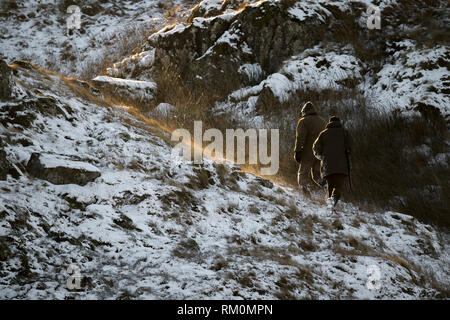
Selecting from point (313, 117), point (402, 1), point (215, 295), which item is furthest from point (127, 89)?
point (402, 1)

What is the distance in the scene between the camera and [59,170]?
19.6 feet

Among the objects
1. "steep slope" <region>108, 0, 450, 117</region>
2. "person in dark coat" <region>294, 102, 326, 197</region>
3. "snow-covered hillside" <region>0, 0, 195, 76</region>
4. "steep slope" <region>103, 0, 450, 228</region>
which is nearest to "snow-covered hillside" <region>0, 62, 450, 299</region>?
"person in dark coat" <region>294, 102, 326, 197</region>

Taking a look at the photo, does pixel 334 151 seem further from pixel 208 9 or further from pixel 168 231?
pixel 208 9

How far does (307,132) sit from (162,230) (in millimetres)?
3494

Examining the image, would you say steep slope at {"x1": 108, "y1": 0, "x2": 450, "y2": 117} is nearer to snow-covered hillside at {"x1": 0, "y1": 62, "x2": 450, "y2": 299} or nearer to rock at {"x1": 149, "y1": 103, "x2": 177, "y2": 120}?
rock at {"x1": 149, "y1": 103, "x2": 177, "y2": 120}

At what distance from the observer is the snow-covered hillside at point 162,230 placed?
4.65 meters

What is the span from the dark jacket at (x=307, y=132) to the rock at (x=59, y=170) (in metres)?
3.75

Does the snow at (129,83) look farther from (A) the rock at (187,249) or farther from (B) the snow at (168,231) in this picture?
(A) the rock at (187,249)

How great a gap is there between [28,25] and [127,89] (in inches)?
405

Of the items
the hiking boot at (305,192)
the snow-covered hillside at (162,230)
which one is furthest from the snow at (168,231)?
the hiking boot at (305,192)

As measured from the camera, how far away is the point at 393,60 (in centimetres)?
1298

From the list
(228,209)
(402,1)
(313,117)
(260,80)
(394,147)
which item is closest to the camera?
(228,209)

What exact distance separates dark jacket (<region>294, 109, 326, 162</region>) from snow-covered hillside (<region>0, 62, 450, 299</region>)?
986mm
